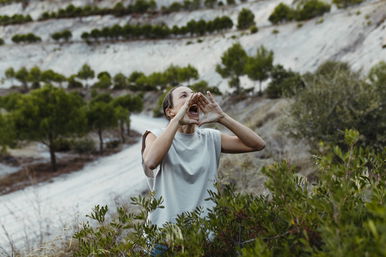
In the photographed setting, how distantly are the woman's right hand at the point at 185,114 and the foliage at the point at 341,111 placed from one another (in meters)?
7.92

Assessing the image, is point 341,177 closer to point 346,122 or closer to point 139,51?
point 346,122

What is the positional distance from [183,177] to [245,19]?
61823 mm

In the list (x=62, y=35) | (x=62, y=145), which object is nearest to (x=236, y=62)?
(x=62, y=145)

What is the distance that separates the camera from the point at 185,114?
240cm

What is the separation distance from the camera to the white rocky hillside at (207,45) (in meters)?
37.3

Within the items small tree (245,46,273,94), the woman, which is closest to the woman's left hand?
the woman

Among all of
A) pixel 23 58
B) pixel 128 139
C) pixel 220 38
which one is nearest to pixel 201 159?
pixel 128 139

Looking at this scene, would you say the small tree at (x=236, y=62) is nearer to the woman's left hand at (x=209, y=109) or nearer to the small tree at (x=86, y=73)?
the small tree at (x=86, y=73)

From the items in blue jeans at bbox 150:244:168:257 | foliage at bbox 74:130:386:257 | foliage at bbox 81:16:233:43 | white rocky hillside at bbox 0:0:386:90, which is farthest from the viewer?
foliage at bbox 81:16:233:43

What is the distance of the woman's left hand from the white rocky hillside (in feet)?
91.8

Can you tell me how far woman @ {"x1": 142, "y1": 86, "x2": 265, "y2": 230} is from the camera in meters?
2.31

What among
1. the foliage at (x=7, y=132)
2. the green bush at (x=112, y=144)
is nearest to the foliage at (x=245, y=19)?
the green bush at (x=112, y=144)

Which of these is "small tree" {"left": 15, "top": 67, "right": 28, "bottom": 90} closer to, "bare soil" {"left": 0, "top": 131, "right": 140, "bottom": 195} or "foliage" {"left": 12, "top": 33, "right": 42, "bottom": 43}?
"foliage" {"left": 12, "top": 33, "right": 42, "bottom": 43}

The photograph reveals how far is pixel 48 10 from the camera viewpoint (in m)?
91.9
